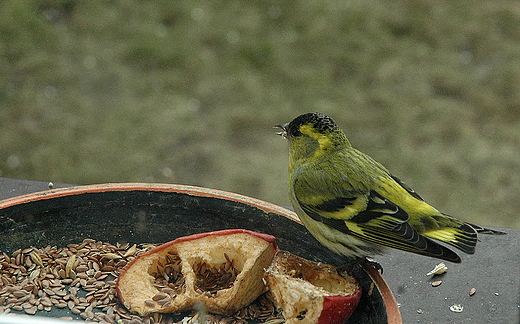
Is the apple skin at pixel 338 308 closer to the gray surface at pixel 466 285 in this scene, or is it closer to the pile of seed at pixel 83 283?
the pile of seed at pixel 83 283

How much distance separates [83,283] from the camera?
244 cm

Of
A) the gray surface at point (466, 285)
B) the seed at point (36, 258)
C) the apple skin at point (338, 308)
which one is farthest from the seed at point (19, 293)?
the apple skin at point (338, 308)

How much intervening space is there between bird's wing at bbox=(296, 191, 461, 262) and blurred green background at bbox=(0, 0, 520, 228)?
2.89 m

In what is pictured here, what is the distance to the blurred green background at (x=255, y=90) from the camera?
226 inches

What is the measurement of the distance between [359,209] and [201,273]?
0.63 m

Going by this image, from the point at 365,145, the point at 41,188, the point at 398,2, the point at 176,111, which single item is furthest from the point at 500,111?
the point at 41,188

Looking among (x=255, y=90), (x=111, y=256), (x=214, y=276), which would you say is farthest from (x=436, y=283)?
(x=255, y=90)

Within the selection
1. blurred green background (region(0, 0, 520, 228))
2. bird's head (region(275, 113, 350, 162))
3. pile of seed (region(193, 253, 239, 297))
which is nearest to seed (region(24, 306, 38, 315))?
pile of seed (region(193, 253, 239, 297))

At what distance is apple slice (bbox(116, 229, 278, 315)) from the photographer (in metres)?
2.29

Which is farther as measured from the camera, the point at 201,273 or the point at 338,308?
the point at 201,273

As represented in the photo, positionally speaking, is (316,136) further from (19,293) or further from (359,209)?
(19,293)

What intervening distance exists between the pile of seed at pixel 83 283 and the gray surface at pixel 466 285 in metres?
0.59

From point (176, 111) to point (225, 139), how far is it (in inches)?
23.5

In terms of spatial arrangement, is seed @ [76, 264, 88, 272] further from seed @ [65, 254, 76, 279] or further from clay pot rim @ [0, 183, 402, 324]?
clay pot rim @ [0, 183, 402, 324]
